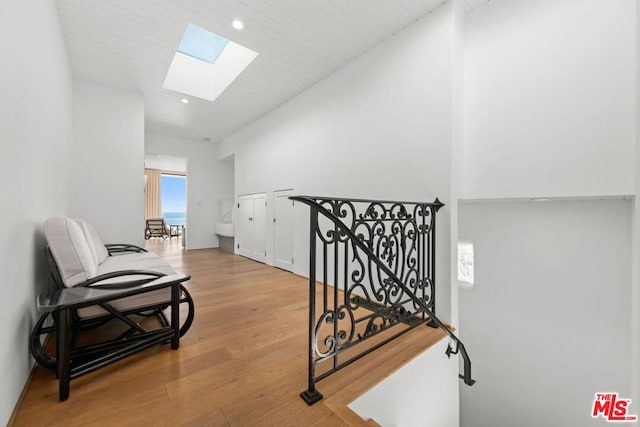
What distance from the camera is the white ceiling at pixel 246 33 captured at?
2.34 m

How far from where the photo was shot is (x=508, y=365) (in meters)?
2.60

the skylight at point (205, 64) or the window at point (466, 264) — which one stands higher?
the skylight at point (205, 64)

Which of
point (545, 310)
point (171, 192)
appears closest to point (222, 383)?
point (545, 310)

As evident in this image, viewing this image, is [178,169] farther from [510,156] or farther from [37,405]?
A: [510,156]

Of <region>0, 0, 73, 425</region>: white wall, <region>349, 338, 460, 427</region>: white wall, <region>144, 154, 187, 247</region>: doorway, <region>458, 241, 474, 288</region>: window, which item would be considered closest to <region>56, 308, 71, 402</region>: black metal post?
<region>0, 0, 73, 425</region>: white wall

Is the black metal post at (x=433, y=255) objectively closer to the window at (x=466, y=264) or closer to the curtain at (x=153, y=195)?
the window at (x=466, y=264)

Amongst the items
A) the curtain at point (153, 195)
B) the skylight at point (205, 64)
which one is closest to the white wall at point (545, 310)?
the skylight at point (205, 64)

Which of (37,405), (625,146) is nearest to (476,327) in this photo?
(625,146)

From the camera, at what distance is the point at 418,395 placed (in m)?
1.83

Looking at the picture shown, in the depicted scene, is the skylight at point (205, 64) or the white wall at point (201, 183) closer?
the skylight at point (205, 64)

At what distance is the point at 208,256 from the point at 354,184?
4.01 m

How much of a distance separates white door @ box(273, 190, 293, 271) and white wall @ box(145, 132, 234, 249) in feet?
10.2

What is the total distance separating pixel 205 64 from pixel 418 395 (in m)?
5.03

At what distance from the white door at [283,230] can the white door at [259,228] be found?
385mm
